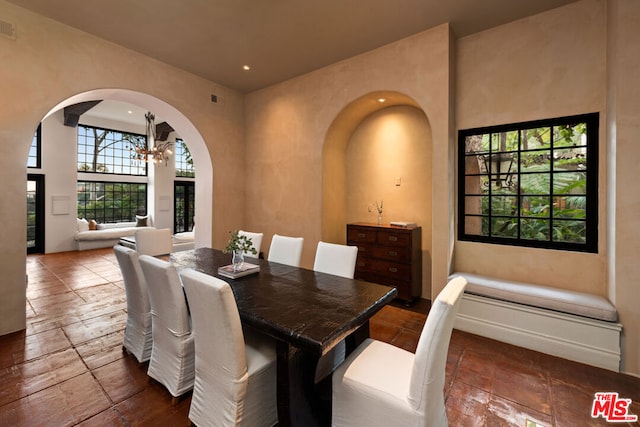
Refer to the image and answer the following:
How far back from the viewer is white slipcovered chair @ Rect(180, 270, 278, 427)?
146 centimetres

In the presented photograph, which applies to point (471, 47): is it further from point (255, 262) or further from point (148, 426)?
point (148, 426)

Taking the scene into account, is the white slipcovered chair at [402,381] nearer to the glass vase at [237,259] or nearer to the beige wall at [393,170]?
the glass vase at [237,259]

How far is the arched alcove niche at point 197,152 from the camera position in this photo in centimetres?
410

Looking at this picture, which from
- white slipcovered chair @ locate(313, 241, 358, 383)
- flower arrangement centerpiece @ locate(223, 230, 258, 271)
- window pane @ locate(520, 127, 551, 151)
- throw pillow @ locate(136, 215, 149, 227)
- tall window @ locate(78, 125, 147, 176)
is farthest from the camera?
throw pillow @ locate(136, 215, 149, 227)

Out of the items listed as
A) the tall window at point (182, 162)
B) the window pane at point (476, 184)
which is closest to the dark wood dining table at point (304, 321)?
the window pane at point (476, 184)

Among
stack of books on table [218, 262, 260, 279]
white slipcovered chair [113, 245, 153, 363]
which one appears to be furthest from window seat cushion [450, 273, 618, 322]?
white slipcovered chair [113, 245, 153, 363]

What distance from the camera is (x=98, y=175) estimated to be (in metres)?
8.11

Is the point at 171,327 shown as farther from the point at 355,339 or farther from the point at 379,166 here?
the point at 379,166

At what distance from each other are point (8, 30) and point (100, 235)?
19.6ft

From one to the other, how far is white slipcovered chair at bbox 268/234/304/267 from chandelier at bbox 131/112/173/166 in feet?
17.6

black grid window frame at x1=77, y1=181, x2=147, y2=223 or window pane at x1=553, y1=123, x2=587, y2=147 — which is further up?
window pane at x1=553, y1=123, x2=587, y2=147

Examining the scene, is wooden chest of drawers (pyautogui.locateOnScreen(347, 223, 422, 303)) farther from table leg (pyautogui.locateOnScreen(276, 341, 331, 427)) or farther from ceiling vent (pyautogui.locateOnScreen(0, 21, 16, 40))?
ceiling vent (pyautogui.locateOnScreen(0, 21, 16, 40))

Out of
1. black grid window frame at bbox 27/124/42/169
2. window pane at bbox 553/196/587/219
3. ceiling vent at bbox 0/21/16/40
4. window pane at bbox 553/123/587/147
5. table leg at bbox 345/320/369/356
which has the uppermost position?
ceiling vent at bbox 0/21/16/40

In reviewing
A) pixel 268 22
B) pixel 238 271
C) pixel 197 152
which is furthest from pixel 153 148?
pixel 238 271
